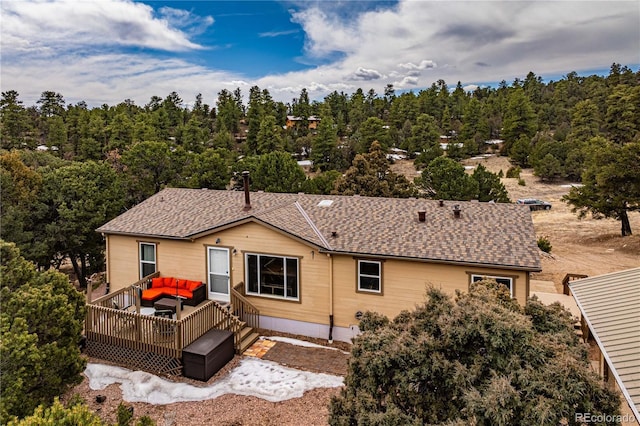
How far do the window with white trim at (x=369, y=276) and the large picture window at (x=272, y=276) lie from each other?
2.06 m

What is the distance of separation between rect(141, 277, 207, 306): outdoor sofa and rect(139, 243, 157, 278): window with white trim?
88cm

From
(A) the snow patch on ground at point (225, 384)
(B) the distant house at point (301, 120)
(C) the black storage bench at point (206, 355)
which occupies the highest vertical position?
(B) the distant house at point (301, 120)

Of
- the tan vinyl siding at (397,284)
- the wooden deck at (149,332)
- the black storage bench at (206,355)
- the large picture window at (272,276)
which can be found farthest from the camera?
the large picture window at (272,276)

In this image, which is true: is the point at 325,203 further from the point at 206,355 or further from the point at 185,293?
the point at 206,355

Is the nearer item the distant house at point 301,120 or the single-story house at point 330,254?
the single-story house at point 330,254

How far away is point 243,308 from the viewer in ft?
44.2

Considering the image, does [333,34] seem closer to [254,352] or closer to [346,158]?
[254,352]

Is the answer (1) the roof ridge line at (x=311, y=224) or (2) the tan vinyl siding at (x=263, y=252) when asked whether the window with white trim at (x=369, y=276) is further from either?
(1) the roof ridge line at (x=311, y=224)

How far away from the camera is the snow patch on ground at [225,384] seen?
9.79 m

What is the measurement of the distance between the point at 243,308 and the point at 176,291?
7.46 ft

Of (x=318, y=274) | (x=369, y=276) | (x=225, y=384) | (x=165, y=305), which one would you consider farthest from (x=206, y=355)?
(x=369, y=276)

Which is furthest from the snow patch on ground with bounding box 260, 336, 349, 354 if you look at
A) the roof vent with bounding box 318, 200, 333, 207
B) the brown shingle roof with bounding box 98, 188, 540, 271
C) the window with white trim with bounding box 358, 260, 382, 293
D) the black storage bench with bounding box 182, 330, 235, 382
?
the roof vent with bounding box 318, 200, 333, 207

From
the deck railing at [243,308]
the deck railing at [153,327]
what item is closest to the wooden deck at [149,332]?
the deck railing at [153,327]

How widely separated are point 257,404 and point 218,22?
15.9 meters
